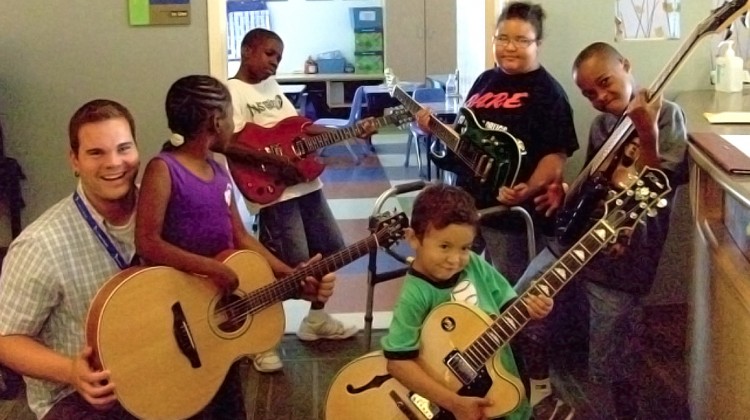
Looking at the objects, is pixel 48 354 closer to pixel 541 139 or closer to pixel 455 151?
pixel 455 151

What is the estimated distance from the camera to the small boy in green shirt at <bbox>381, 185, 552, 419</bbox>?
195 centimetres

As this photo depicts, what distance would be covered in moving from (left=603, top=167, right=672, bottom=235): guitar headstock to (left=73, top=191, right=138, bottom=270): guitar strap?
1.06 meters

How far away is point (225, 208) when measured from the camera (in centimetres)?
231

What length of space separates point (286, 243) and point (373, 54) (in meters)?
5.31

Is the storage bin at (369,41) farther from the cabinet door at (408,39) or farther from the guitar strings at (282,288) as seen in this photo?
the guitar strings at (282,288)

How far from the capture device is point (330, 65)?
8.30 m

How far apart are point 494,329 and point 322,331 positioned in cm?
157

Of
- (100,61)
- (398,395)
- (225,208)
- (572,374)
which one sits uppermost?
(100,61)

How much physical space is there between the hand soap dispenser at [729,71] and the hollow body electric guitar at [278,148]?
3.58ft

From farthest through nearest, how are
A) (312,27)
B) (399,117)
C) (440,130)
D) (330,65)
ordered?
(312,27) → (330,65) → (399,117) → (440,130)

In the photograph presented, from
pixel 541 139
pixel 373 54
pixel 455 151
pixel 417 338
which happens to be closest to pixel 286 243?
pixel 455 151

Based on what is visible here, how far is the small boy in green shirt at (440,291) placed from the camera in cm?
195

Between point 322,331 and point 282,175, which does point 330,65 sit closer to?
point 322,331

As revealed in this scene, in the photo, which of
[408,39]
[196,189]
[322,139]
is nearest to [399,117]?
[322,139]
